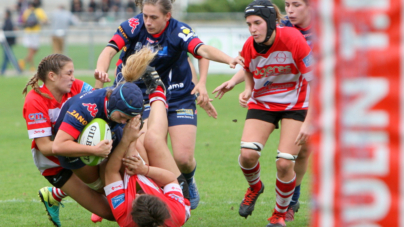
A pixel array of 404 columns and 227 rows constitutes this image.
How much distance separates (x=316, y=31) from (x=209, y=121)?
9112 millimetres

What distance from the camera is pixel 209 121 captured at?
1064 centimetres

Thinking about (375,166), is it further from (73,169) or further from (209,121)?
(209,121)

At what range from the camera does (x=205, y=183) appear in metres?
6.06

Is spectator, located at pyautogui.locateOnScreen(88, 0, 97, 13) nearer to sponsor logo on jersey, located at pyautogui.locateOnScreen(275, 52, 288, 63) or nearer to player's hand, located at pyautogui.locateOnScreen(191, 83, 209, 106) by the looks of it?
player's hand, located at pyautogui.locateOnScreen(191, 83, 209, 106)

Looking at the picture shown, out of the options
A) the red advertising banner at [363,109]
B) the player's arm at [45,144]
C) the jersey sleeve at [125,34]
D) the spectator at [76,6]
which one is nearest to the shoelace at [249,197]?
the player's arm at [45,144]

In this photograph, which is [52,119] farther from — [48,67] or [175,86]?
[175,86]

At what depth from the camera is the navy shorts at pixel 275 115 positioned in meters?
4.64

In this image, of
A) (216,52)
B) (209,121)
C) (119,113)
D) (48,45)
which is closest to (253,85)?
(216,52)

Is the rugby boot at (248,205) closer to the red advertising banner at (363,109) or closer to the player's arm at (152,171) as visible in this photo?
the player's arm at (152,171)

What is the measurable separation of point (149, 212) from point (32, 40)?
665 inches

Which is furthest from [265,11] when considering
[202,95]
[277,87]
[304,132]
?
[304,132]

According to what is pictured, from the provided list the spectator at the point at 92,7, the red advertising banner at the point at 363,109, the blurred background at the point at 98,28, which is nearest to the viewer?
the red advertising banner at the point at 363,109

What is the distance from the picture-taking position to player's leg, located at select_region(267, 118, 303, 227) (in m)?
4.34

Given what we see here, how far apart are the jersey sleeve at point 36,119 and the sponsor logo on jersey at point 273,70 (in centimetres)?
199
